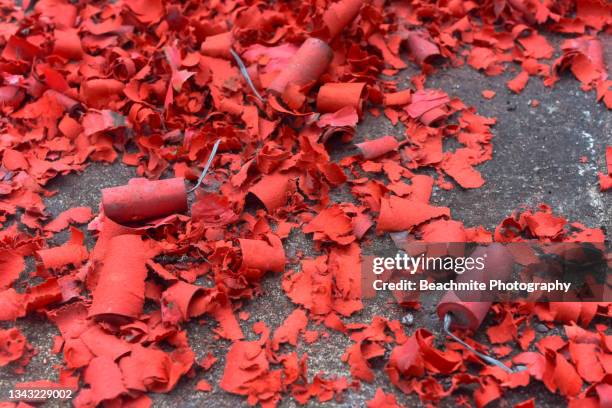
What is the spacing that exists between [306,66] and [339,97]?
0.56 feet

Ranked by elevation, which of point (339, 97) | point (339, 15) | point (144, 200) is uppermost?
point (339, 15)

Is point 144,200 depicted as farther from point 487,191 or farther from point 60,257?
point 487,191

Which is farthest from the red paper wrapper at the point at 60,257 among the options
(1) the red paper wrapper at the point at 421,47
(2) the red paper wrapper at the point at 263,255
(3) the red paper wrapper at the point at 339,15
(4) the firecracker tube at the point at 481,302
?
(1) the red paper wrapper at the point at 421,47

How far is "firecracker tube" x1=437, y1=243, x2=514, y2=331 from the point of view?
1.71 metres

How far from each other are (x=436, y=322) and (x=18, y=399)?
1.09m

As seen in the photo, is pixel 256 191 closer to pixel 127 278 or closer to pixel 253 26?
pixel 127 278

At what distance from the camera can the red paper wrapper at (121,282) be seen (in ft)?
5.81

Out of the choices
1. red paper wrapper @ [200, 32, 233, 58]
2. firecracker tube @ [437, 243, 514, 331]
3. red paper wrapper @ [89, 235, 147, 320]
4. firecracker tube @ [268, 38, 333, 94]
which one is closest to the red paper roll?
red paper wrapper @ [89, 235, 147, 320]

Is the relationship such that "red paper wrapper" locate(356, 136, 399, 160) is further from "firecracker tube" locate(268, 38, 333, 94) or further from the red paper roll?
the red paper roll

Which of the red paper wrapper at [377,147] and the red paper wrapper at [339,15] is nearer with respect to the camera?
the red paper wrapper at [377,147]

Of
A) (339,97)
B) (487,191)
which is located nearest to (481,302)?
(487,191)

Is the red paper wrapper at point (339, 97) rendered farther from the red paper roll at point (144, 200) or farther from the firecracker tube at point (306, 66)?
the red paper roll at point (144, 200)

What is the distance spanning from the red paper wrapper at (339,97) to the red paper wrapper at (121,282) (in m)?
0.81

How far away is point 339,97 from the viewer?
2.28 m
